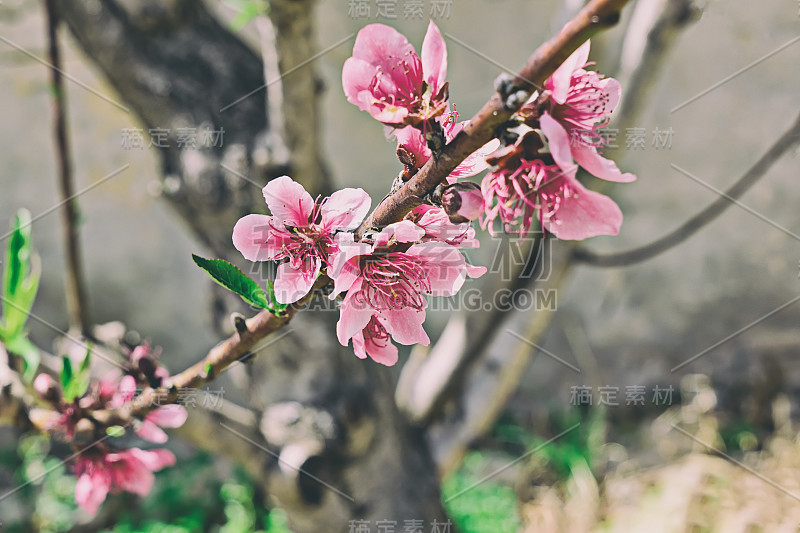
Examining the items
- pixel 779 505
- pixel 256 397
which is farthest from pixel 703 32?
pixel 256 397

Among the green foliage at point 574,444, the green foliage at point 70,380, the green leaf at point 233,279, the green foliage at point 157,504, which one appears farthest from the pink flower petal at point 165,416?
the green foliage at point 574,444

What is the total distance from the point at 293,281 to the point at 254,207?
2.46 feet

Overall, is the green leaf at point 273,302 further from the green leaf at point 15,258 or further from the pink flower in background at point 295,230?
the green leaf at point 15,258

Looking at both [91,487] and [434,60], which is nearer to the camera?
[434,60]

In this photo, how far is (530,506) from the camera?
209 cm

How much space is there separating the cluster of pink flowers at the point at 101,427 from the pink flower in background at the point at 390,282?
10.4 inches

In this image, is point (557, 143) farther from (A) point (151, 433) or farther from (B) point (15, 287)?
(B) point (15, 287)

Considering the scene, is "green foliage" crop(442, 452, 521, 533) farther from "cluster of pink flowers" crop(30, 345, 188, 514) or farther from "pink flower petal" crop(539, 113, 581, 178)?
"pink flower petal" crop(539, 113, 581, 178)

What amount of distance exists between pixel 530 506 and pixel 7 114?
8.27ft

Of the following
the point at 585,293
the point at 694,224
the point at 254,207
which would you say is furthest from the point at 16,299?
the point at 585,293

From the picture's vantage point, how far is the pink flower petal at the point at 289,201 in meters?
0.40

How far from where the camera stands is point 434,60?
39 centimetres

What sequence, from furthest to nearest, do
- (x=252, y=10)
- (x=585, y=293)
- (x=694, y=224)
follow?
(x=585, y=293) < (x=694, y=224) < (x=252, y=10)

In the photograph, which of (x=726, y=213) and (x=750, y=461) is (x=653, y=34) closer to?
(x=726, y=213)
